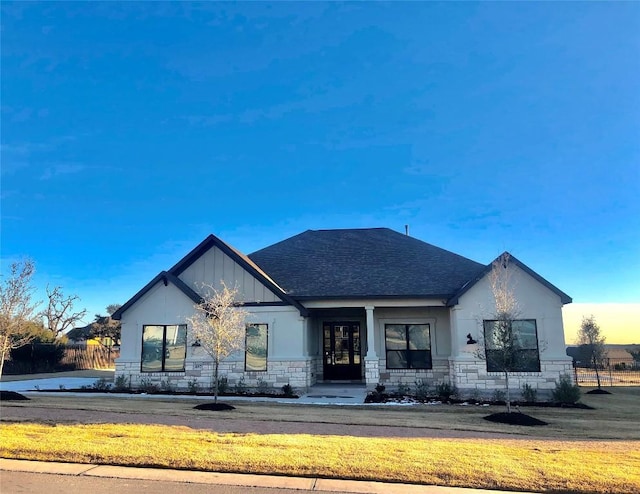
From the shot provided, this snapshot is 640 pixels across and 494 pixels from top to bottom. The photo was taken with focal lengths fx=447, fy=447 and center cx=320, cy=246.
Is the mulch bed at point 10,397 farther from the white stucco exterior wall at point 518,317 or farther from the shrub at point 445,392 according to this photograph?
the white stucco exterior wall at point 518,317

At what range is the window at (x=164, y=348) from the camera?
56.4 ft

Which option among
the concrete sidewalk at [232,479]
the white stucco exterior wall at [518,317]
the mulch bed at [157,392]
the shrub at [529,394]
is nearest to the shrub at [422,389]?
the white stucco exterior wall at [518,317]

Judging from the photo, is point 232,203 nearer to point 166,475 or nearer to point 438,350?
point 438,350

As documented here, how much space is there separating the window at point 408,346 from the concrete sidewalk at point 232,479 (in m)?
12.3

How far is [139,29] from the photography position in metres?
13.4

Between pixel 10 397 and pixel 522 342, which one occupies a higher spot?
pixel 522 342

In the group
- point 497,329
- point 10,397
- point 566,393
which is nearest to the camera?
point 10,397

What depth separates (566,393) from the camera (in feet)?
47.3

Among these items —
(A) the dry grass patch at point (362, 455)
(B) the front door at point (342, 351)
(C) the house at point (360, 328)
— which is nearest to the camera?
(A) the dry grass patch at point (362, 455)

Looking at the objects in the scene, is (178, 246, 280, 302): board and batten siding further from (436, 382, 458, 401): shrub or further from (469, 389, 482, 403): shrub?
(469, 389, 482, 403): shrub

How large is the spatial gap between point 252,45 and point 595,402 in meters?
16.6

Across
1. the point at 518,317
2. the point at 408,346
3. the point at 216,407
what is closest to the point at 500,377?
the point at 518,317

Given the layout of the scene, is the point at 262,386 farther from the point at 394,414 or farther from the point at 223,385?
the point at 394,414

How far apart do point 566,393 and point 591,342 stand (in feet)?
42.8
